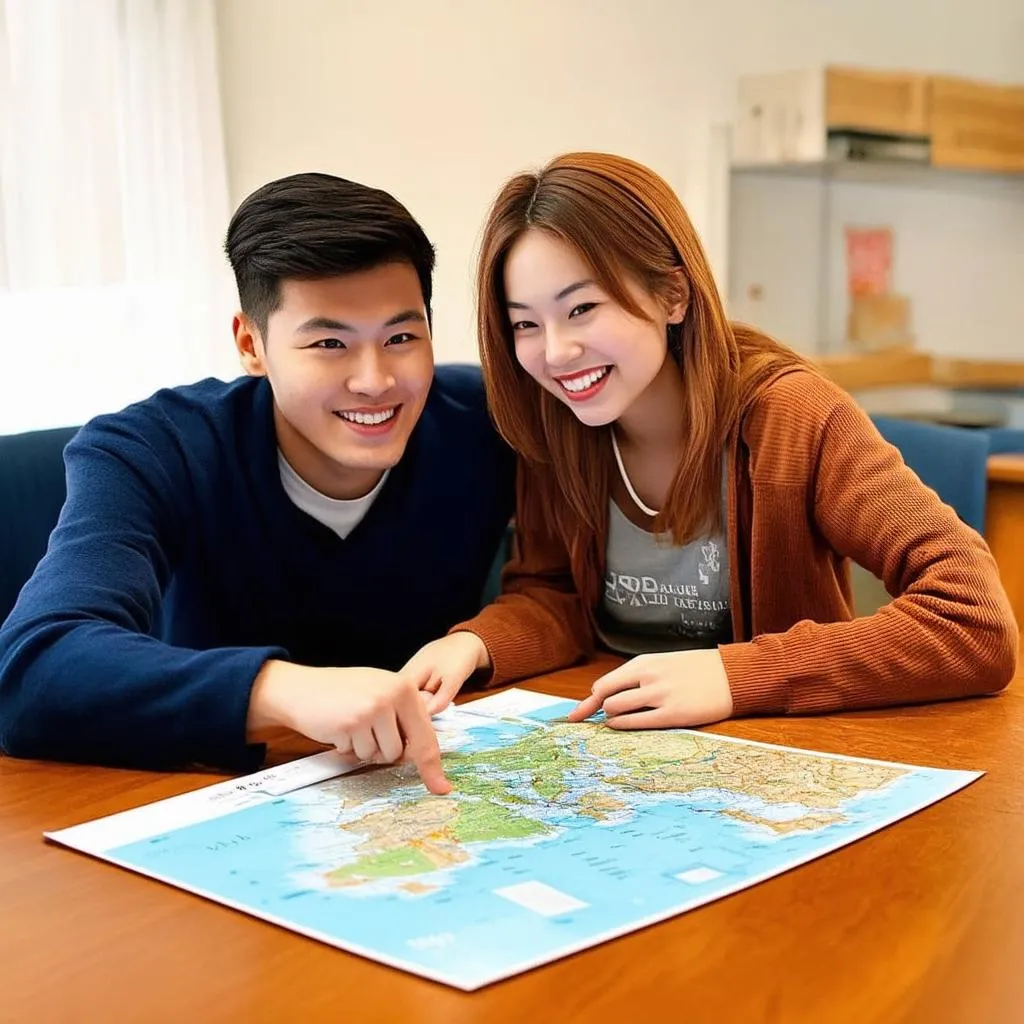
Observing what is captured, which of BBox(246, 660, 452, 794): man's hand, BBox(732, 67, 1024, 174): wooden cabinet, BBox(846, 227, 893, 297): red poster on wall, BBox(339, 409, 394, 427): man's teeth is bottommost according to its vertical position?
BBox(246, 660, 452, 794): man's hand

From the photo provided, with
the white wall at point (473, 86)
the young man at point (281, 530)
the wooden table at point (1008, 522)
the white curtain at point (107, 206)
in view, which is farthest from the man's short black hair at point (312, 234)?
the white wall at point (473, 86)

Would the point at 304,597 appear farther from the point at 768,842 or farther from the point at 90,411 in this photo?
the point at 90,411

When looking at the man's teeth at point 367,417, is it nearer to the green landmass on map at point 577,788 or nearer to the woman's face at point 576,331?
the woman's face at point 576,331

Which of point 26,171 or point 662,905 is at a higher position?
point 26,171

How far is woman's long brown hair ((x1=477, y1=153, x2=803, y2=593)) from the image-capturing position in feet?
4.82

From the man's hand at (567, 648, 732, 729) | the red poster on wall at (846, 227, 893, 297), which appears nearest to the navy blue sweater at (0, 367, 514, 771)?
the man's hand at (567, 648, 732, 729)

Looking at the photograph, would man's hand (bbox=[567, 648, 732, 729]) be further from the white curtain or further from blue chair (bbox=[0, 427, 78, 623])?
the white curtain

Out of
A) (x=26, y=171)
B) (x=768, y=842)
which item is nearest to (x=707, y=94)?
(x=26, y=171)

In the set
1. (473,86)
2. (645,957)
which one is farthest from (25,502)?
(473,86)

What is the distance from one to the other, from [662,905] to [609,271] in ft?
2.67

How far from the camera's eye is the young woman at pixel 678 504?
1.29m

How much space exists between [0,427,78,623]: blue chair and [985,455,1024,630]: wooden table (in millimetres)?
1725

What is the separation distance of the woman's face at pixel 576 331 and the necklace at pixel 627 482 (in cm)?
10

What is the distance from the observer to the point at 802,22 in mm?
4465
